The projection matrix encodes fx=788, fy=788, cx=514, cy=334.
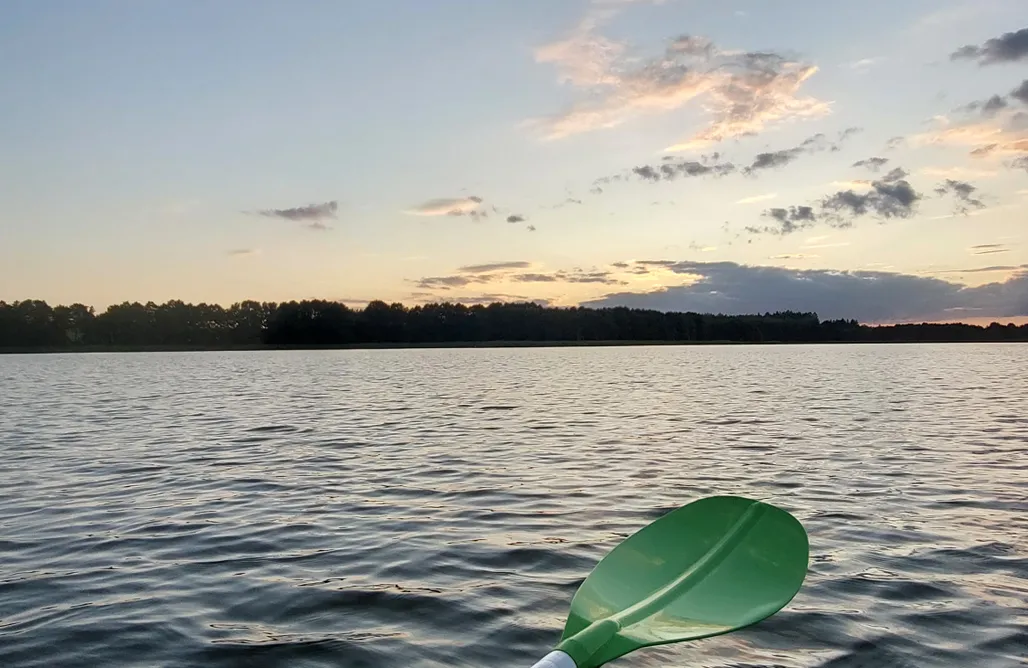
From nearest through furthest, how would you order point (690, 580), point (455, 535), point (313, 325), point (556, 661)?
point (556, 661)
point (690, 580)
point (455, 535)
point (313, 325)

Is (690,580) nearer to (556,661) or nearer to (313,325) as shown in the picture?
(556,661)

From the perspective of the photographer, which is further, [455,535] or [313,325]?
[313,325]

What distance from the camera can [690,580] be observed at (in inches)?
182

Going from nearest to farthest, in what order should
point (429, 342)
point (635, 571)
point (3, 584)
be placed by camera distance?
point (635, 571), point (3, 584), point (429, 342)

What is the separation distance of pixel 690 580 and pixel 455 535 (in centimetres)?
330

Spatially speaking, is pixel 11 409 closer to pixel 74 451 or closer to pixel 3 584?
pixel 74 451

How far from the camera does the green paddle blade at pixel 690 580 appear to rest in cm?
399

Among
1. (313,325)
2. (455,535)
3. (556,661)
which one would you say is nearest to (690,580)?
(556,661)

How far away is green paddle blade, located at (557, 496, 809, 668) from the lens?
3986mm

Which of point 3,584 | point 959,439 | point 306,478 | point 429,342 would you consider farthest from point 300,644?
point 429,342

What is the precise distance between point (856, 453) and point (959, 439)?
329 centimetres

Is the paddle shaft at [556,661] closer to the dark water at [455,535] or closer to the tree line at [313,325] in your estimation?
the dark water at [455,535]

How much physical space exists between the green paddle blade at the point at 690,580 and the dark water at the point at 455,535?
1.22 ft

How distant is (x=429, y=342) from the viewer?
142m
